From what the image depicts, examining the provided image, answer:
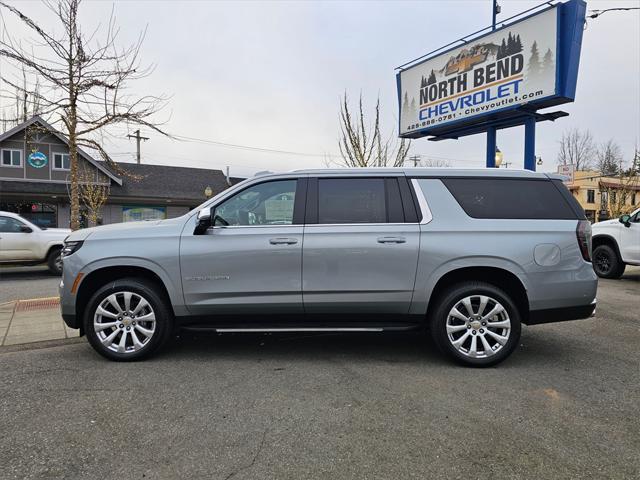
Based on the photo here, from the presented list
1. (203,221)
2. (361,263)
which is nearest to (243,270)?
(203,221)

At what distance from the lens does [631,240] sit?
9.74 metres

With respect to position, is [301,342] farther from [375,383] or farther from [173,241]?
[173,241]

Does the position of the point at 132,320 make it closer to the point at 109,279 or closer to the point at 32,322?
the point at 109,279

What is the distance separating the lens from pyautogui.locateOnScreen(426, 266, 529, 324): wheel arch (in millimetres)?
4309

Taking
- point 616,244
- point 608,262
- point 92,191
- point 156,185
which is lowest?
point 608,262

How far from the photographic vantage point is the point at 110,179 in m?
26.2

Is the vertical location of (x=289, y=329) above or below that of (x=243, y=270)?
below

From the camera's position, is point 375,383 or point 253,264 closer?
point 375,383

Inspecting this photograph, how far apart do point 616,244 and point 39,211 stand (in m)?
28.1

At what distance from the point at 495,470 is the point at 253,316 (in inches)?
97.5

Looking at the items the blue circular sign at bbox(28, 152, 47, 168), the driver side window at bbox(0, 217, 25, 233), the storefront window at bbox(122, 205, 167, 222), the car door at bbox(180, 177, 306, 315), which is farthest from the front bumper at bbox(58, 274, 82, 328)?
the blue circular sign at bbox(28, 152, 47, 168)

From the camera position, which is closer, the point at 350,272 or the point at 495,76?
the point at 350,272

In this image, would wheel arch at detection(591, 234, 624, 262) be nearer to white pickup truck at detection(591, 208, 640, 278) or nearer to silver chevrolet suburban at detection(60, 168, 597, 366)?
white pickup truck at detection(591, 208, 640, 278)

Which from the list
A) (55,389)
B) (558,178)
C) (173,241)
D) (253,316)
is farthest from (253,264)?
(558,178)
